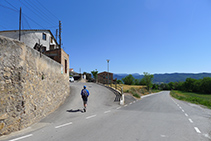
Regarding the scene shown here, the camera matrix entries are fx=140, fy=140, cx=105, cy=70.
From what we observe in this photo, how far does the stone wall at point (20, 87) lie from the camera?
5465mm

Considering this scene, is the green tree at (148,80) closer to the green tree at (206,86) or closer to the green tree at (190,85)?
the green tree at (206,86)

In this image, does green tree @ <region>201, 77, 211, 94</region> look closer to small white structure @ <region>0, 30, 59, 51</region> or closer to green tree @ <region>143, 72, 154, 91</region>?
green tree @ <region>143, 72, 154, 91</region>

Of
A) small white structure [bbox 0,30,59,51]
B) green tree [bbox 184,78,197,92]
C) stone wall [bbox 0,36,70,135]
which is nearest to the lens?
stone wall [bbox 0,36,70,135]

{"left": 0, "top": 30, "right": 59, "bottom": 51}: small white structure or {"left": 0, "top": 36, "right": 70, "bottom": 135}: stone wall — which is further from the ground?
{"left": 0, "top": 30, "right": 59, "bottom": 51}: small white structure

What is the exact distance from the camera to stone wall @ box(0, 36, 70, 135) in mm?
5465

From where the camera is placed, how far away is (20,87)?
622cm

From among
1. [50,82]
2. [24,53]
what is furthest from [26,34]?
[24,53]

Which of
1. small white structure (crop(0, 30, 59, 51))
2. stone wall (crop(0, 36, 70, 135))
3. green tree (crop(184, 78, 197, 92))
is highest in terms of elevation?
small white structure (crop(0, 30, 59, 51))

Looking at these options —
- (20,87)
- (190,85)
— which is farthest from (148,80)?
(20,87)

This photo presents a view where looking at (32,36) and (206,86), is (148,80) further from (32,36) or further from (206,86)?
(32,36)

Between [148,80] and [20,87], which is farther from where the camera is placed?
[148,80]

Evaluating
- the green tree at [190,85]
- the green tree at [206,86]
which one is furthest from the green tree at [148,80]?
the green tree at [190,85]

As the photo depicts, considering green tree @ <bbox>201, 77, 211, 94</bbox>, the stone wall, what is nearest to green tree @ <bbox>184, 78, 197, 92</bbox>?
green tree @ <bbox>201, 77, 211, 94</bbox>

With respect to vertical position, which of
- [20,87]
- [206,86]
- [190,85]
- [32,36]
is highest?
[32,36]
